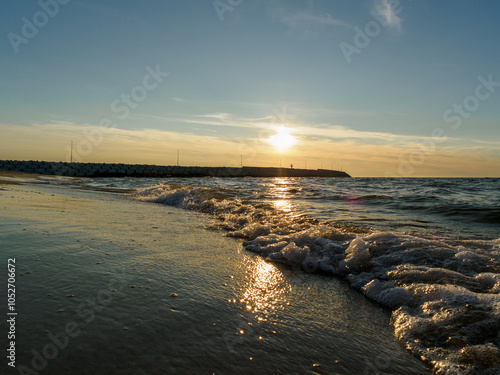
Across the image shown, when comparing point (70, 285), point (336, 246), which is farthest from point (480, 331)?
point (70, 285)

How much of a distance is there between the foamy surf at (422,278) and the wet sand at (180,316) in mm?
239

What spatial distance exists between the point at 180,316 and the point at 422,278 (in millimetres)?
2954

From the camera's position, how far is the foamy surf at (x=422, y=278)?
2.56 meters

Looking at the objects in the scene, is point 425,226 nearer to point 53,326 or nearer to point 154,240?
point 154,240

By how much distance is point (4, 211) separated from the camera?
23.5 ft

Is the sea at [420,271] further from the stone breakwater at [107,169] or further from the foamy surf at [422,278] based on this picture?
the stone breakwater at [107,169]

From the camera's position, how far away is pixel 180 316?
272 centimetres

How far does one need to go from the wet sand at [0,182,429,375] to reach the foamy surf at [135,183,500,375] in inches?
9.4

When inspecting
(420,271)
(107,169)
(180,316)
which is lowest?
(180,316)

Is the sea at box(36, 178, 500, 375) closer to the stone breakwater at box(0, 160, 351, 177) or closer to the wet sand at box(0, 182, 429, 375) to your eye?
the wet sand at box(0, 182, 429, 375)

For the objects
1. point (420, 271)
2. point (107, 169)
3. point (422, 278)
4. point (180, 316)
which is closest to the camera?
point (180, 316)

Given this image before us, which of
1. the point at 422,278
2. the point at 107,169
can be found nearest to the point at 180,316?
the point at 422,278

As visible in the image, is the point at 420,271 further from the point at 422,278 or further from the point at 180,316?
the point at 180,316

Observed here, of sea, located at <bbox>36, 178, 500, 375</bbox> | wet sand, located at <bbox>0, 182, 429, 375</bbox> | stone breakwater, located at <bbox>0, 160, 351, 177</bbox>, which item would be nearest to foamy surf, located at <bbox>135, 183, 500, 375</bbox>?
sea, located at <bbox>36, 178, 500, 375</bbox>
